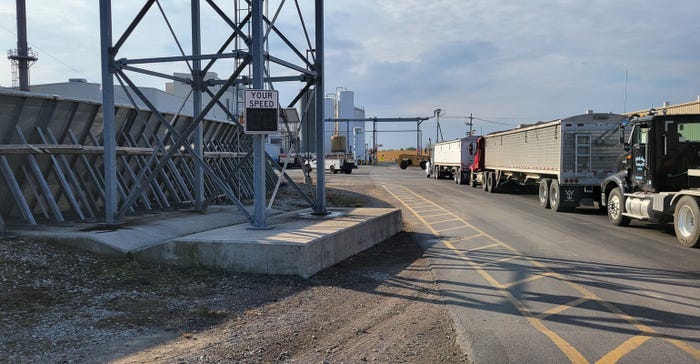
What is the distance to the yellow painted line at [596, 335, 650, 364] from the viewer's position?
14.9 feet

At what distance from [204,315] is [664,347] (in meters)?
4.67

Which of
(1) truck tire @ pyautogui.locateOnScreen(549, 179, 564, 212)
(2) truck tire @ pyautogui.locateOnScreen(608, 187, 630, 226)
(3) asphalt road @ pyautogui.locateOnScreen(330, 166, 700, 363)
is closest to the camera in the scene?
(3) asphalt road @ pyautogui.locateOnScreen(330, 166, 700, 363)

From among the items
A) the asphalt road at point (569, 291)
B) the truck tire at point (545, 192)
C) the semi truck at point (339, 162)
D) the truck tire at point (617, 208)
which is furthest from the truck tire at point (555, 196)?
the semi truck at point (339, 162)

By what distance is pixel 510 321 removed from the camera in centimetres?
566

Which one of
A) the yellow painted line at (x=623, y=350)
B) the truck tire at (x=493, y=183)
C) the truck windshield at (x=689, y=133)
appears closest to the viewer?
the yellow painted line at (x=623, y=350)

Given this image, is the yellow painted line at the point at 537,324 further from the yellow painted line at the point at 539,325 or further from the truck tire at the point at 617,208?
the truck tire at the point at 617,208

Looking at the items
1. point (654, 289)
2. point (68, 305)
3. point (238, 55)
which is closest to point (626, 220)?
point (654, 289)

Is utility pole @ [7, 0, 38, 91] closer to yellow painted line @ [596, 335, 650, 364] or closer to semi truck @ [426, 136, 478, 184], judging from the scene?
semi truck @ [426, 136, 478, 184]

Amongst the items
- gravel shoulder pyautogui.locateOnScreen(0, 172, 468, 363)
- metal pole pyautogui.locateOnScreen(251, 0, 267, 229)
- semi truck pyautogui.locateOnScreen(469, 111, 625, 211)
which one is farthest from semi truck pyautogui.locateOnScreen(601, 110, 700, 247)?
metal pole pyautogui.locateOnScreen(251, 0, 267, 229)

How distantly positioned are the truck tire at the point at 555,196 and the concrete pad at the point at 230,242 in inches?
392

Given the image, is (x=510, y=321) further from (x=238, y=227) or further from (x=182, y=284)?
(x=238, y=227)

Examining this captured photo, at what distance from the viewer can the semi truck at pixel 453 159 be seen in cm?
3431

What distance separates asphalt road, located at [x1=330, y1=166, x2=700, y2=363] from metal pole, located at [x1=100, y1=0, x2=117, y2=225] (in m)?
6.09

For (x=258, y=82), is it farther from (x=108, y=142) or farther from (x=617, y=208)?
(x=617, y=208)
